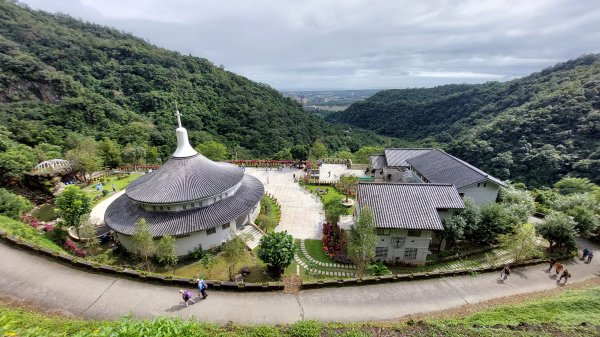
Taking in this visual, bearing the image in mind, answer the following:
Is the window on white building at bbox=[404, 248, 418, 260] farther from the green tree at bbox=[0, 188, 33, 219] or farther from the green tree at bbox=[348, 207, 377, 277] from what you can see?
the green tree at bbox=[0, 188, 33, 219]

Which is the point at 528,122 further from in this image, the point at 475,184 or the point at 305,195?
the point at 305,195

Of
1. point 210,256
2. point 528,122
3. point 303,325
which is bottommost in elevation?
point 210,256

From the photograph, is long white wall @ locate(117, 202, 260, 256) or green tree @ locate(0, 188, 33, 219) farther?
green tree @ locate(0, 188, 33, 219)

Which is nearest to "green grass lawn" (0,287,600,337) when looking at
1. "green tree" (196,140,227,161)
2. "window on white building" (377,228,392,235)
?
"window on white building" (377,228,392,235)

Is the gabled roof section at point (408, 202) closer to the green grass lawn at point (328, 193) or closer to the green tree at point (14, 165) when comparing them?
the green grass lawn at point (328, 193)

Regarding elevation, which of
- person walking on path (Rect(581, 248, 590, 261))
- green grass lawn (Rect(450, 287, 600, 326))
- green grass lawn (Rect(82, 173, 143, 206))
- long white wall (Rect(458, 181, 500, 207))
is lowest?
green grass lawn (Rect(82, 173, 143, 206))

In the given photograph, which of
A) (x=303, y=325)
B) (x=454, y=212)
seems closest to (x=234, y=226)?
(x=303, y=325)

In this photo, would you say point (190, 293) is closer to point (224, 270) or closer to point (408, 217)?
point (224, 270)

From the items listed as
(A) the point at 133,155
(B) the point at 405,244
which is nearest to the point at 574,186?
(B) the point at 405,244
